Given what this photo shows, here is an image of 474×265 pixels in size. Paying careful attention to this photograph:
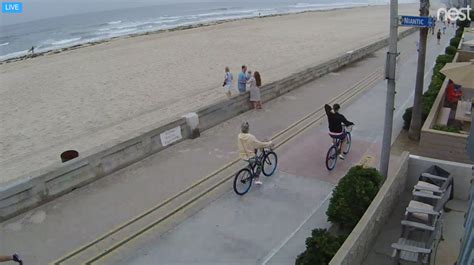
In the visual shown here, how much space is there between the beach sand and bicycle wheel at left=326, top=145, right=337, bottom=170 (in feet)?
27.1

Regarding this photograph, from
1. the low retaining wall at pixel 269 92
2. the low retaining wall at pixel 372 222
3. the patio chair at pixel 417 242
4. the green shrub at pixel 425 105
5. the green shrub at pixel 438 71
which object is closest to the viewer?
the low retaining wall at pixel 372 222

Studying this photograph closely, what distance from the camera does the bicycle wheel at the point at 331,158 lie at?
1042 cm

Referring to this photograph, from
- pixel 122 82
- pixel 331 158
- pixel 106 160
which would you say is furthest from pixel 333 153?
pixel 122 82

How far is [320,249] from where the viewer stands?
20.1 feet

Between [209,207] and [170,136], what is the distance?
3.92 metres

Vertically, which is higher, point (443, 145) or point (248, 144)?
point (248, 144)

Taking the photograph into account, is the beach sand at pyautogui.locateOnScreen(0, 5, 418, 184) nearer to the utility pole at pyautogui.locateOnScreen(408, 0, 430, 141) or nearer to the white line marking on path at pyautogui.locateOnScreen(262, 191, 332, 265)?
the white line marking on path at pyautogui.locateOnScreen(262, 191, 332, 265)

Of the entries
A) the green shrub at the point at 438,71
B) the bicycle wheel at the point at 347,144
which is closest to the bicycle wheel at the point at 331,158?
the bicycle wheel at the point at 347,144

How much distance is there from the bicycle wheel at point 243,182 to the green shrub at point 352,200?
7.53 feet

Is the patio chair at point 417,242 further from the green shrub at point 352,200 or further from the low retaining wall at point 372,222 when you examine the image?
the green shrub at point 352,200

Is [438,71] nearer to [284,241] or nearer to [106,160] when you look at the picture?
[284,241]

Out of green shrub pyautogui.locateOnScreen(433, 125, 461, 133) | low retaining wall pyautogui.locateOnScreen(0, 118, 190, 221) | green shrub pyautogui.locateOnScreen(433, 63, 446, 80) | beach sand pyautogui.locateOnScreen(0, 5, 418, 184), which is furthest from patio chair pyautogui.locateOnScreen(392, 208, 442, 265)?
beach sand pyautogui.locateOnScreen(0, 5, 418, 184)

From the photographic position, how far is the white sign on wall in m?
12.2

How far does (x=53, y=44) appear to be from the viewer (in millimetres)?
58344
